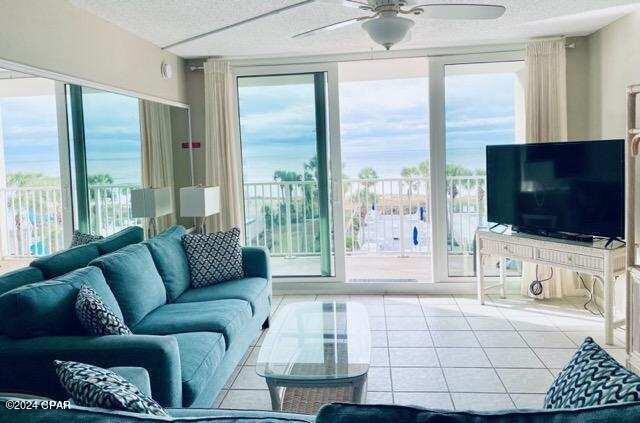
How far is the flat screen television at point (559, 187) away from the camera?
4.02 meters

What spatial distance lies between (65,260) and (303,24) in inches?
94.4

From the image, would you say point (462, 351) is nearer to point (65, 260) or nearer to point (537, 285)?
point (537, 285)

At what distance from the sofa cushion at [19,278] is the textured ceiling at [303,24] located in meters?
1.75

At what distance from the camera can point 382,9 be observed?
8.47 feet

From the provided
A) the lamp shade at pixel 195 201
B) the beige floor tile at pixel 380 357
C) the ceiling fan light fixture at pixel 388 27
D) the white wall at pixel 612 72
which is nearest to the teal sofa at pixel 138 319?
the lamp shade at pixel 195 201

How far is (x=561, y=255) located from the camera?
4188 mm

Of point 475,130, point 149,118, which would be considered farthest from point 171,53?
point 475,130

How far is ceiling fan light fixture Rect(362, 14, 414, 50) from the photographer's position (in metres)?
2.58

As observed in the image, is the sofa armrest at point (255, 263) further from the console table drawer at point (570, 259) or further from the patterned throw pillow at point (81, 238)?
the console table drawer at point (570, 259)

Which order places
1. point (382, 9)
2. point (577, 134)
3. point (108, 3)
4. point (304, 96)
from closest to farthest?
point (382, 9)
point (108, 3)
point (577, 134)
point (304, 96)

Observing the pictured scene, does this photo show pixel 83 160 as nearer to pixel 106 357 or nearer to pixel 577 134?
pixel 106 357

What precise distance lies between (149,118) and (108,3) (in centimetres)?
135

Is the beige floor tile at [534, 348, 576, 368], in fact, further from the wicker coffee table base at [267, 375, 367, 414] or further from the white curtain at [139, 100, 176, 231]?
the white curtain at [139, 100, 176, 231]

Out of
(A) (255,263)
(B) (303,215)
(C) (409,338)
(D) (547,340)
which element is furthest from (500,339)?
(B) (303,215)
